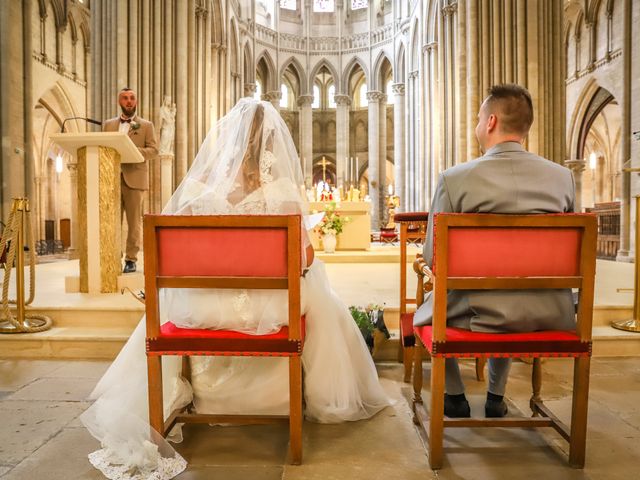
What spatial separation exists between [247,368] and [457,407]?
3.40 ft

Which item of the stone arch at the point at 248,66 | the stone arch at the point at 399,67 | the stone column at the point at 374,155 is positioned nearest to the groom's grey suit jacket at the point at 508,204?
the stone column at the point at 374,155

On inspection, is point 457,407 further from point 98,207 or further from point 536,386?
point 98,207

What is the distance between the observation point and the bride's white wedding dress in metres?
2.17

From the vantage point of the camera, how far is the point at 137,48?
35.3 ft

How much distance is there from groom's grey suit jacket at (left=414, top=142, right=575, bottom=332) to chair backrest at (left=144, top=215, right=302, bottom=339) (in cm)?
62

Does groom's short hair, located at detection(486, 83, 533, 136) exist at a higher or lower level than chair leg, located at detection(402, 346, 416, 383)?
higher

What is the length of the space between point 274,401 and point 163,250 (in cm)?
94

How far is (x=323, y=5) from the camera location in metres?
28.0

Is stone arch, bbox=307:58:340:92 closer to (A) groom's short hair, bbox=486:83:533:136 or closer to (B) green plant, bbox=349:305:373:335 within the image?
(B) green plant, bbox=349:305:373:335

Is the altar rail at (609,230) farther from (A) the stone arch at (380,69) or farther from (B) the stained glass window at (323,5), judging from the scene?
(B) the stained glass window at (323,5)

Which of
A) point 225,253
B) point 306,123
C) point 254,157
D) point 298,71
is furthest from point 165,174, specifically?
point 298,71

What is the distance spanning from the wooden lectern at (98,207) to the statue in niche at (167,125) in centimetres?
709

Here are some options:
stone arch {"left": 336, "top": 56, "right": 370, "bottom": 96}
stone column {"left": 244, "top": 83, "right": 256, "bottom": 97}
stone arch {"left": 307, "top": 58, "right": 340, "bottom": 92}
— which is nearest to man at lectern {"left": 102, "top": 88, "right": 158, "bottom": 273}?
stone column {"left": 244, "top": 83, "right": 256, "bottom": 97}

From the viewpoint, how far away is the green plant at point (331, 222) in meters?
9.55
